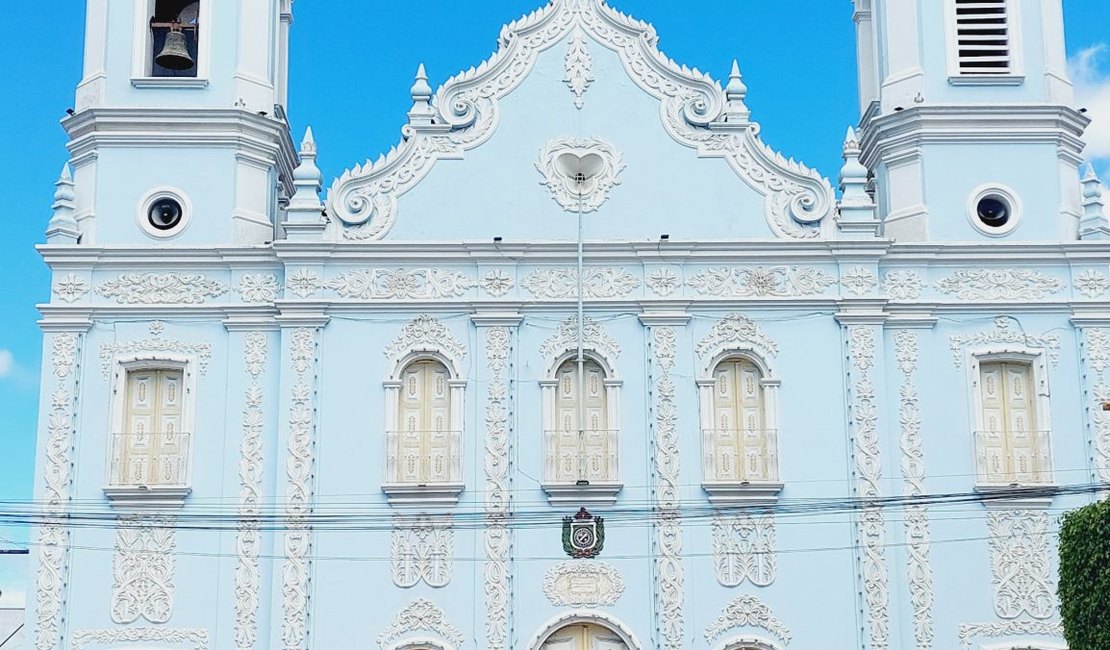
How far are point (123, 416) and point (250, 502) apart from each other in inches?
95.8

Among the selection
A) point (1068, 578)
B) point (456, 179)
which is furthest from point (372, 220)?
point (1068, 578)

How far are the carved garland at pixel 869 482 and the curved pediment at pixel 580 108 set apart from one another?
1994 millimetres

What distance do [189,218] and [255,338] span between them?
7.47 feet

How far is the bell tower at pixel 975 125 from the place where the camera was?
Answer: 27.6 metres

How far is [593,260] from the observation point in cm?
2675

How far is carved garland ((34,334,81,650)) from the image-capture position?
25594mm

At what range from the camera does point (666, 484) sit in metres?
26.0

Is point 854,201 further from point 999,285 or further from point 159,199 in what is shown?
point 159,199

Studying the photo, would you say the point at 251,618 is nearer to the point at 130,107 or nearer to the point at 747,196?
the point at 130,107

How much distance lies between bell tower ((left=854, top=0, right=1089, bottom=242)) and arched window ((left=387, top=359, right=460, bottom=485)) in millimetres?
7765

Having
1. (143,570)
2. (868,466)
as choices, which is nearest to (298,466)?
(143,570)

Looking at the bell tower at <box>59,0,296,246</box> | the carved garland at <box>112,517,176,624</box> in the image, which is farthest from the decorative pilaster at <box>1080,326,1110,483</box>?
the carved garland at <box>112,517,176,624</box>

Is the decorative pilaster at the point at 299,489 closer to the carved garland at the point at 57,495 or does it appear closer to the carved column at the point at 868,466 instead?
the carved garland at the point at 57,495

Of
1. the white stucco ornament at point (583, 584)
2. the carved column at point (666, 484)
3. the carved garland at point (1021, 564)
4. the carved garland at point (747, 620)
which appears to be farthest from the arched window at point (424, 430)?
the carved garland at point (1021, 564)
